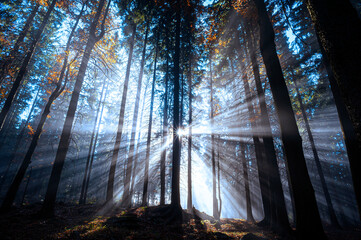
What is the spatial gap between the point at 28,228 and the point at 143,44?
15454mm

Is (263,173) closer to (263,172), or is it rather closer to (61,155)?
(263,172)

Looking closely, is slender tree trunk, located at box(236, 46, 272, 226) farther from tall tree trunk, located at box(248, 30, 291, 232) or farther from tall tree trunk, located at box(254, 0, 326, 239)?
tall tree trunk, located at box(254, 0, 326, 239)

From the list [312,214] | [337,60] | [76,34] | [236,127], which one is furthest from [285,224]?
[76,34]

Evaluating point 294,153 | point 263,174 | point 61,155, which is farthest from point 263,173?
point 61,155

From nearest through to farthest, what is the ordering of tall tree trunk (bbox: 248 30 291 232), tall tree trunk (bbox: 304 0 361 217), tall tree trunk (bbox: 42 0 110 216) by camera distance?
tall tree trunk (bbox: 304 0 361 217) < tall tree trunk (bbox: 248 30 291 232) < tall tree trunk (bbox: 42 0 110 216)

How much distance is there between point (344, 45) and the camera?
177cm

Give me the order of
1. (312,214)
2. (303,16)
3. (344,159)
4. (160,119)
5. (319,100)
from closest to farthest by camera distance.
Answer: (312,214) → (303,16) → (160,119) → (319,100) → (344,159)

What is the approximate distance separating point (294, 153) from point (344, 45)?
120 inches

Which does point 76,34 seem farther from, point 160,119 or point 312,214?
point 312,214

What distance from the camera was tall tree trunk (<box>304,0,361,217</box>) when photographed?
5.37ft

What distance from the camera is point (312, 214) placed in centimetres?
351

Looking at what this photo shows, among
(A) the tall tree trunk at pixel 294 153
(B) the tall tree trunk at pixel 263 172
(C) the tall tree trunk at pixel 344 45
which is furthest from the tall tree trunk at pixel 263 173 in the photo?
(C) the tall tree trunk at pixel 344 45

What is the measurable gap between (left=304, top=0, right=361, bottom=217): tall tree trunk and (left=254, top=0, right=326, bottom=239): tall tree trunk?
2338 mm

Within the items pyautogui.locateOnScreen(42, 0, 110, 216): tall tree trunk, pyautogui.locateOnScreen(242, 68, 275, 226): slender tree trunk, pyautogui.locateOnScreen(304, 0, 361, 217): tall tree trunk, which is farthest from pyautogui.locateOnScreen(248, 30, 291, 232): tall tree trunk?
pyautogui.locateOnScreen(42, 0, 110, 216): tall tree trunk
